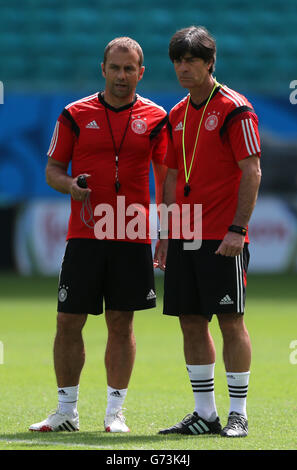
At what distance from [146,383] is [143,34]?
11.4 m

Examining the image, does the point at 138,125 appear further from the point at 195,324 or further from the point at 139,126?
the point at 195,324

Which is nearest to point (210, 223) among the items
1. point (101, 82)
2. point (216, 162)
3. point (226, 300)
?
point (216, 162)

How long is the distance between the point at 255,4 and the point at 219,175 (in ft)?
44.7

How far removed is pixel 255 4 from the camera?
1812 centimetres

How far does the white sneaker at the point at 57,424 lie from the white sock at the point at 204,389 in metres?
0.69

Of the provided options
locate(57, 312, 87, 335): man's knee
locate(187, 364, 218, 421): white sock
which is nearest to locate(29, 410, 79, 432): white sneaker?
locate(57, 312, 87, 335): man's knee

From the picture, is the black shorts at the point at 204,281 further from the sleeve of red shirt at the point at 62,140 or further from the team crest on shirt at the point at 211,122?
the sleeve of red shirt at the point at 62,140

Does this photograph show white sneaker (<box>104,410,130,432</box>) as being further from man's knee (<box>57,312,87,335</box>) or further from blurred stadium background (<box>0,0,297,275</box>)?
blurred stadium background (<box>0,0,297,275</box>)

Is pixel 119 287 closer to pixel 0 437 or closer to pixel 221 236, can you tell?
pixel 221 236

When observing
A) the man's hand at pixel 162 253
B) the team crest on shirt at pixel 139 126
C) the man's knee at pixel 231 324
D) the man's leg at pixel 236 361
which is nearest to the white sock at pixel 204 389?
the man's leg at pixel 236 361

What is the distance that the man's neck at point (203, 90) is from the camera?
5.23m

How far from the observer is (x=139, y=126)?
543 centimetres

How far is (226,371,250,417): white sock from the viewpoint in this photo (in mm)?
5148
